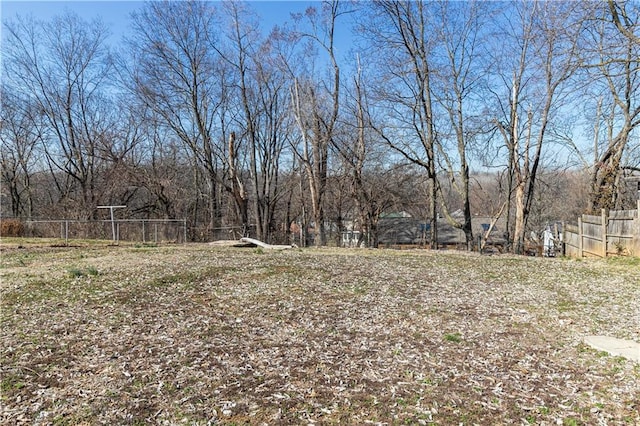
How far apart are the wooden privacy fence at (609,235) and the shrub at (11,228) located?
2375cm

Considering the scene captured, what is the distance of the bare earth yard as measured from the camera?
292 cm

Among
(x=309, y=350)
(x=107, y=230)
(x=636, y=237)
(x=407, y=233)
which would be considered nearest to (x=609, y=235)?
(x=636, y=237)

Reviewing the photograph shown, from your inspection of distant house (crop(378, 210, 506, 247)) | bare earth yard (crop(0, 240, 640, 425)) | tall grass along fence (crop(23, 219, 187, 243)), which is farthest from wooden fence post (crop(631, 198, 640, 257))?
distant house (crop(378, 210, 506, 247))

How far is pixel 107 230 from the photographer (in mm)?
19562

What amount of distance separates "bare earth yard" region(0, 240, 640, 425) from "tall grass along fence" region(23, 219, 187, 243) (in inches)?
460

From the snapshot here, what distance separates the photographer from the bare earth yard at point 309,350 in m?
2.92

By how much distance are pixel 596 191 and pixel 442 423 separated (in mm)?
19323

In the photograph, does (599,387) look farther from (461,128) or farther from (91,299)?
(461,128)

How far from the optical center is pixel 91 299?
19.5 ft

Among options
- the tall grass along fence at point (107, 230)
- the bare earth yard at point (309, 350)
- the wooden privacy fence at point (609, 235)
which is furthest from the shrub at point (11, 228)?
the wooden privacy fence at point (609, 235)

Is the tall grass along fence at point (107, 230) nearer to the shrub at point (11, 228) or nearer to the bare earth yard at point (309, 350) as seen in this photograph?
the shrub at point (11, 228)

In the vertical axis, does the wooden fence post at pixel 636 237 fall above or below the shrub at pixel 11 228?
below

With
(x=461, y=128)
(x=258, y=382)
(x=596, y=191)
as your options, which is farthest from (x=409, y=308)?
(x=596, y=191)

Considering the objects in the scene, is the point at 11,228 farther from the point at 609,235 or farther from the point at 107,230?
the point at 609,235
